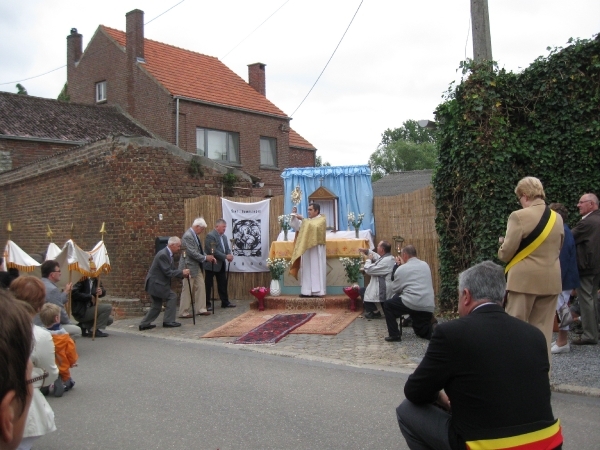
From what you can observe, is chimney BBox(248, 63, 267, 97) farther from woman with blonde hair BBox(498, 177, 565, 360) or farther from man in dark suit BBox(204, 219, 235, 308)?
woman with blonde hair BBox(498, 177, 565, 360)

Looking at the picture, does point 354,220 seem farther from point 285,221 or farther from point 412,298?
point 412,298

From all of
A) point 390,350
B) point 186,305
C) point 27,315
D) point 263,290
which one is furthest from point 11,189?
point 27,315

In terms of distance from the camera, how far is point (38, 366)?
550cm

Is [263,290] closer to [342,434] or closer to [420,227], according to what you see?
[420,227]

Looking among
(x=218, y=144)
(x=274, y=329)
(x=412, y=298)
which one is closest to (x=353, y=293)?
(x=274, y=329)

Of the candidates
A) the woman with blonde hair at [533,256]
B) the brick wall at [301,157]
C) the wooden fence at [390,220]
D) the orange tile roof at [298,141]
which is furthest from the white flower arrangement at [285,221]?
the orange tile roof at [298,141]

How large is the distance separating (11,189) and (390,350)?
1481 centimetres

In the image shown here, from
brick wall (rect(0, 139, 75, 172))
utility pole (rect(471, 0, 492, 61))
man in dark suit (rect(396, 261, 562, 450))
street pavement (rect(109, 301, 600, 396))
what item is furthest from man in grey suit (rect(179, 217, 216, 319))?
brick wall (rect(0, 139, 75, 172))

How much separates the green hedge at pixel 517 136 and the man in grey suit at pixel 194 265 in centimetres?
518

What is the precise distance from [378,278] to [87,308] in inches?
206

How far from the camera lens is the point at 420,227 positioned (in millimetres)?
13016

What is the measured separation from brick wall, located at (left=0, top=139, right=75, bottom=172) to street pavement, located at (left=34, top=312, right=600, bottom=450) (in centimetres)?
1550

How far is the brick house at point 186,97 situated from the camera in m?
26.5

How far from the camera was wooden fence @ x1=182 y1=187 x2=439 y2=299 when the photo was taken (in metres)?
12.8
